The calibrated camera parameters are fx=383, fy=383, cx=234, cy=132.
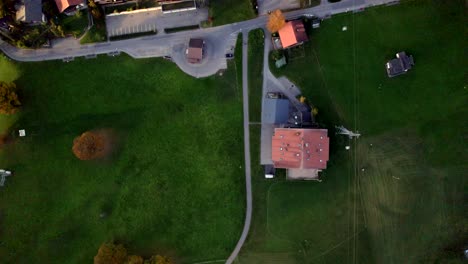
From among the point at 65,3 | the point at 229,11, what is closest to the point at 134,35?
the point at 65,3

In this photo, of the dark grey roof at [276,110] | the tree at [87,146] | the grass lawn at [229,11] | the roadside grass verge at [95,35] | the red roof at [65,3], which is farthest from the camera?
the roadside grass verge at [95,35]

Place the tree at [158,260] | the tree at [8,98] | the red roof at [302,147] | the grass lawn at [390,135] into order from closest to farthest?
the red roof at [302,147] → the tree at [158,260] → the tree at [8,98] → the grass lawn at [390,135]

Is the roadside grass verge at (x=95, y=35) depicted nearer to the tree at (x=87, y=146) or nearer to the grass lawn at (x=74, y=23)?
the grass lawn at (x=74, y=23)

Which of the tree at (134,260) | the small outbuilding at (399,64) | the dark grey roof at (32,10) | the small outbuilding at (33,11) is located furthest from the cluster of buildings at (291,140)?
the dark grey roof at (32,10)

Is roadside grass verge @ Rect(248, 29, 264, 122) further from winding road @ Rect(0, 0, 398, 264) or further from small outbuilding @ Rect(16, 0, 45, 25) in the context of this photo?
small outbuilding @ Rect(16, 0, 45, 25)

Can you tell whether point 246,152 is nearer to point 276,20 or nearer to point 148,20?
point 276,20

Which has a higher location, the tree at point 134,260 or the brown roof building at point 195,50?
the brown roof building at point 195,50

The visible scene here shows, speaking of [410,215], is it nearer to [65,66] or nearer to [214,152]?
[214,152]
